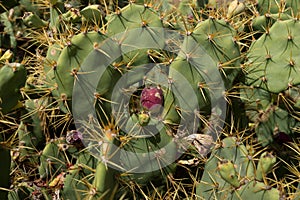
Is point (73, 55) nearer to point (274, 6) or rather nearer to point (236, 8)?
point (236, 8)

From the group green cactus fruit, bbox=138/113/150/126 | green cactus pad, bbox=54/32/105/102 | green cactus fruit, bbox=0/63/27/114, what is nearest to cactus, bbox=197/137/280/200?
green cactus fruit, bbox=138/113/150/126

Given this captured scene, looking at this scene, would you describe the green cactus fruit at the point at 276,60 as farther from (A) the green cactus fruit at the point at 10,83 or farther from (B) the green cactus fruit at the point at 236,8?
(A) the green cactus fruit at the point at 10,83

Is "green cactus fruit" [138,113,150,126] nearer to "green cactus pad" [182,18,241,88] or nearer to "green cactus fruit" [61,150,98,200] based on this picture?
"green cactus fruit" [61,150,98,200]

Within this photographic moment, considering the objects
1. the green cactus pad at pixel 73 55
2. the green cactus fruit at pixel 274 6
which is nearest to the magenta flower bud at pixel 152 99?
the green cactus pad at pixel 73 55

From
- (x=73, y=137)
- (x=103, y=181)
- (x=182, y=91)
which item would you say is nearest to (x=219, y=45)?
(x=182, y=91)

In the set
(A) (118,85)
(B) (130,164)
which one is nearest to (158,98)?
(A) (118,85)

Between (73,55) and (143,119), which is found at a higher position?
(73,55)
